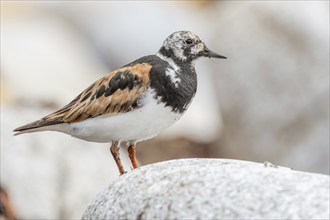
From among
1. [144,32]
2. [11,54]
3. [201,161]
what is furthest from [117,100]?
[144,32]

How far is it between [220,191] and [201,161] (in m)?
0.64

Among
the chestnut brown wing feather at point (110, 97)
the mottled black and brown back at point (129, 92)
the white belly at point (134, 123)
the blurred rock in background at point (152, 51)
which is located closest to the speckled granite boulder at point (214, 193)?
the white belly at point (134, 123)

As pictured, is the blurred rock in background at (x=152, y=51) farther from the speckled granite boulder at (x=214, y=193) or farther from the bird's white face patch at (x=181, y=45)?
the speckled granite boulder at (x=214, y=193)

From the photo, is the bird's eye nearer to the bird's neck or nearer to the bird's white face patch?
the bird's white face patch

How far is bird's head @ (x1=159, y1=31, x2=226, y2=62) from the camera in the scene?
875 centimetres

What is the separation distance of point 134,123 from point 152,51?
10.6 meters

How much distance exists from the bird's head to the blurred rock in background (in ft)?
11.3

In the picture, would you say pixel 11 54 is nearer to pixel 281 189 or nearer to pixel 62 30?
pixel 62 30

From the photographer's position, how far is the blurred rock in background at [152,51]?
11.9 meters

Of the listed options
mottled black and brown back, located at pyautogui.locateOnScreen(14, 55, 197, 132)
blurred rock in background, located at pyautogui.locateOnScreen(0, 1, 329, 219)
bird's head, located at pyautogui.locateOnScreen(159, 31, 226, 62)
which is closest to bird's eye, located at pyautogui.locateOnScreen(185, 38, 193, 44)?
bird's head, located at pyautogui.locateOnScreen(159, 31, 226, 62)

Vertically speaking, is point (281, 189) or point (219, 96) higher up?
point (281, 189)

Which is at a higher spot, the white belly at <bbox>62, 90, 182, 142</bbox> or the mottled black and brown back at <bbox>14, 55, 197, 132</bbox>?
the mottled black and brown back at <bbox>14, 55, 197, 132</bbox>

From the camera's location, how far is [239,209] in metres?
6.25

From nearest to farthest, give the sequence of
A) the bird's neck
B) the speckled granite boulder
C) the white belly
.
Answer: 1. the speckled granite boulder
2. the white belly
3. the bird's neck
